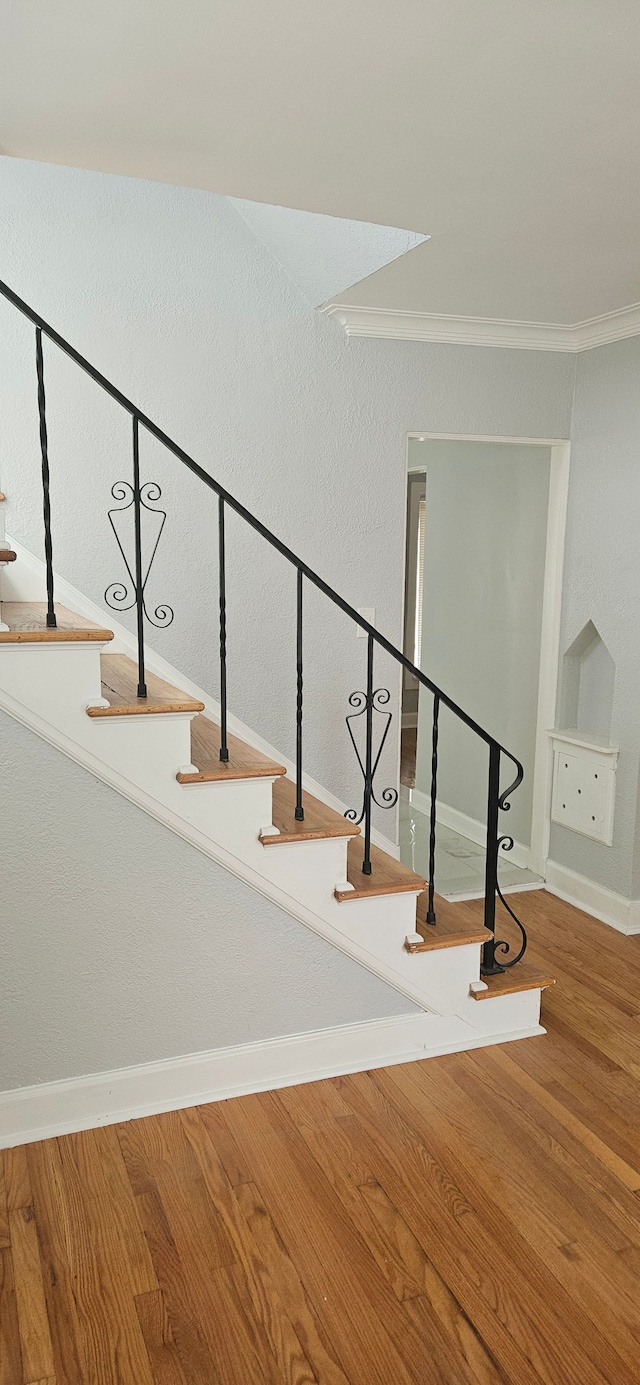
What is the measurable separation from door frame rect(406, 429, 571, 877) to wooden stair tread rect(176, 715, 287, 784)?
71.5 inches

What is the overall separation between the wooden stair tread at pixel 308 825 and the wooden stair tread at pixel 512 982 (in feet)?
2.51

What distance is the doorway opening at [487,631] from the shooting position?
4.43 m

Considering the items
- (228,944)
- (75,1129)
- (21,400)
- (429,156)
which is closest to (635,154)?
(429,156)

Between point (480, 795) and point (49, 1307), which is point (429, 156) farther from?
point (480, 795)

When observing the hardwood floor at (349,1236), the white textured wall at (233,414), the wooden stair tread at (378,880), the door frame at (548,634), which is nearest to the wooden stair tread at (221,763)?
the wooden stair tread at (378,880)

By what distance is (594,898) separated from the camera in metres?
4.18

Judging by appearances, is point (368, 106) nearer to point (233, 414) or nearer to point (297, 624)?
point (297, 624)

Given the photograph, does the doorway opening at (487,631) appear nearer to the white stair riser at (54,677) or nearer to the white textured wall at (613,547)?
the white textured wall at (613,547)

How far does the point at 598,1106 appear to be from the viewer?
274 centimetres

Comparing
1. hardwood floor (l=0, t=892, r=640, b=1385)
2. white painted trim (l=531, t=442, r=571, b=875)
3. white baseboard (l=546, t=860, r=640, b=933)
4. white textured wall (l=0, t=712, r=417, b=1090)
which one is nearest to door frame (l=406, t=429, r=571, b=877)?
white painted trim (l=531, t=442, r=571, b=875)

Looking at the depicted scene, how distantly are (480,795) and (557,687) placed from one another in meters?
0.93

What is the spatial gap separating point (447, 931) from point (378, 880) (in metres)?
0.33

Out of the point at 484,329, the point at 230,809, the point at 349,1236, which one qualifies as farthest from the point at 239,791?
the point at 484,329

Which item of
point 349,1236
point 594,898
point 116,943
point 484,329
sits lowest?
point 349,1236
